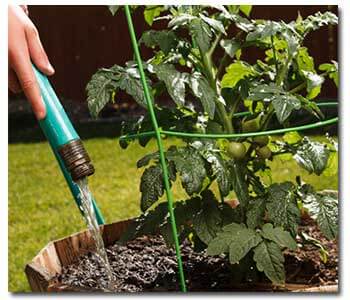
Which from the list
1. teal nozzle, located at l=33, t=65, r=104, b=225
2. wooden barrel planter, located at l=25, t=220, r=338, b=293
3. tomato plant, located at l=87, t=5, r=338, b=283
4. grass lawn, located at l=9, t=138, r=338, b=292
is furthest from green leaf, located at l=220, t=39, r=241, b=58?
grass lawn, located at l=9, t=138, r=338, b=292

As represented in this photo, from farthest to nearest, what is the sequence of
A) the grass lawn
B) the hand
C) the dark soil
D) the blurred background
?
the blurred background → the grass lawn → the dark soil → the hand

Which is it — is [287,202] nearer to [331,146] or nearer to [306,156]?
[306,156]

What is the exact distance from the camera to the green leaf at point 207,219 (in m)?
1.64

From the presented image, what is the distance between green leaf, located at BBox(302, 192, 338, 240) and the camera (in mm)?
1589

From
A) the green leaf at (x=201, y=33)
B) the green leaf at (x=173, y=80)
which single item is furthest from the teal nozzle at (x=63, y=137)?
the green leaf at (x=201, y=33)

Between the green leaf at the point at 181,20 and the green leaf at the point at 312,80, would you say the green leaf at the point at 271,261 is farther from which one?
the green leaf at the point at 181,20

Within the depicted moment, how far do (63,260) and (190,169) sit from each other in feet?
1.69

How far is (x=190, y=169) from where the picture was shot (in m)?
1.54

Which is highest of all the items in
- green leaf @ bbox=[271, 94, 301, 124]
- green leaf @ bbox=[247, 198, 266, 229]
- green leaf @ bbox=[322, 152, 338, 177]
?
green leaf @ bbox=[271, 94, 301, 124]

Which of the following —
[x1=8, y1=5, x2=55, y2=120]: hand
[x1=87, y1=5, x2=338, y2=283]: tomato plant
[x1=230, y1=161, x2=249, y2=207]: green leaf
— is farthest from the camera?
[x1=230, y1=161, x2=249, y2=207]: green leaf

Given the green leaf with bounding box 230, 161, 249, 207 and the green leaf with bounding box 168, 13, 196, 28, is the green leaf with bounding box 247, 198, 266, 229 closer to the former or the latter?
the green leaf with bounding box 230, 161, 249, 207

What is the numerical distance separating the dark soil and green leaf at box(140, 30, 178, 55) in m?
0.52

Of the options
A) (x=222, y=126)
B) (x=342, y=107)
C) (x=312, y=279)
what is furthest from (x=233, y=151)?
(x=312, y=279)
